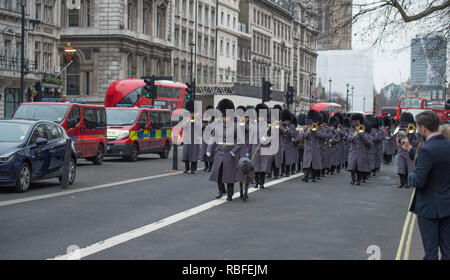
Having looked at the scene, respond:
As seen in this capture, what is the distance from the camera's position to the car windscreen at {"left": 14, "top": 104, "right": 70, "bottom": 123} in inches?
838

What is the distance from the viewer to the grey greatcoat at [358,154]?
1989cm

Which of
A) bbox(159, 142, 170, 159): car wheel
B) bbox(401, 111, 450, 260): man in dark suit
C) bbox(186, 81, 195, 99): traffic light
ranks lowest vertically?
bbox(159, 142, 170, 159): car wheel

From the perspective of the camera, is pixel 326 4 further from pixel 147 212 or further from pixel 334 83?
pixel 334 83

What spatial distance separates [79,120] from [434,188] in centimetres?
1708

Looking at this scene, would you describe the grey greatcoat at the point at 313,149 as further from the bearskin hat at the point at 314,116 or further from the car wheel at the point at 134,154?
the car wheel at the point at 134,154

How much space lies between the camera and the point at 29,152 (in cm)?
1464

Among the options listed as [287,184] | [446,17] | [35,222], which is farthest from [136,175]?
[446,17]

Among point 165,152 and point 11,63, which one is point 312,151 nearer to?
point 165,152

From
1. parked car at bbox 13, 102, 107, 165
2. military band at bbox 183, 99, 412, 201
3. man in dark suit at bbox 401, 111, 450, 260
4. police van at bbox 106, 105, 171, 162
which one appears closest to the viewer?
man in dark suit at bbox 401, 111, 450, 260

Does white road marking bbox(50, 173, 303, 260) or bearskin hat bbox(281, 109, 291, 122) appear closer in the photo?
white road marking bbox(50, 173, 303, 260)

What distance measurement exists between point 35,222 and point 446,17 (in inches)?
646

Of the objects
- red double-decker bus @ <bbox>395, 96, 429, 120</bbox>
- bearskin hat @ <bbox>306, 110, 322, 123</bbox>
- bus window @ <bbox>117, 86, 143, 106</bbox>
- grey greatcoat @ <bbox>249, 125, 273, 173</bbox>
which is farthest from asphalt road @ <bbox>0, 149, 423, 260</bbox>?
red double-decker bus @ <bbox>395, 96, 429, 120</bbox>

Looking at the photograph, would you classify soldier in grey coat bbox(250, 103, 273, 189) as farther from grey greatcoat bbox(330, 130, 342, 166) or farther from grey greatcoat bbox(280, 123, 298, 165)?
grey greatcoat bbox(330, 130, 342, 166)

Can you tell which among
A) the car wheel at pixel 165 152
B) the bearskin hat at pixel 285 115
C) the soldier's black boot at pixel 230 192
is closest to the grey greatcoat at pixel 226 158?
the soldier's black boot at pixel 230 192
